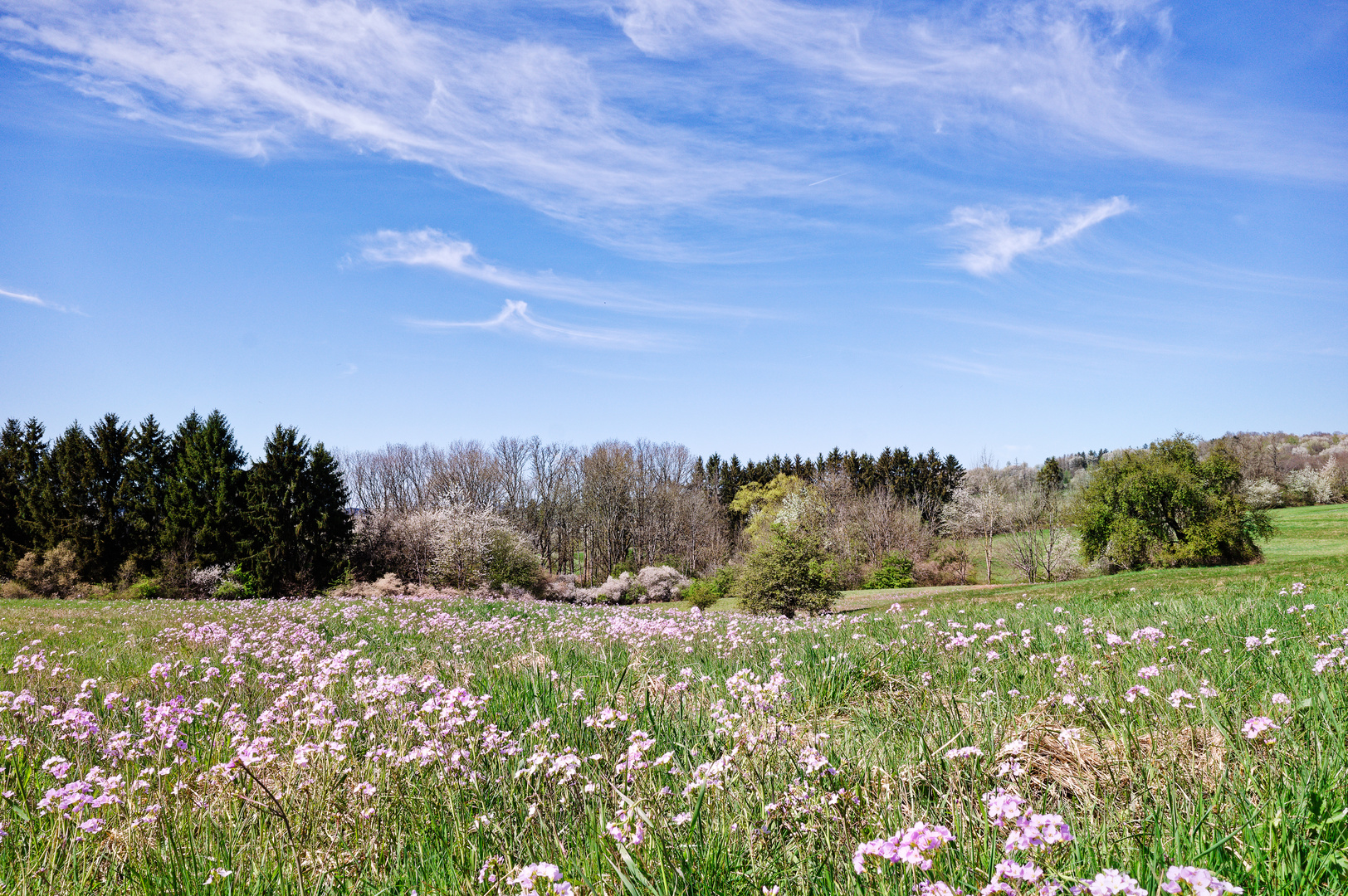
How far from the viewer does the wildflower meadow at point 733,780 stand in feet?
7.04

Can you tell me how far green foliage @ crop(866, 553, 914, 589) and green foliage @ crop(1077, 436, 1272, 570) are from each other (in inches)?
391

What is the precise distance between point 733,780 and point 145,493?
41832 mm

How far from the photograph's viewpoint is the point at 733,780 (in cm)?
259

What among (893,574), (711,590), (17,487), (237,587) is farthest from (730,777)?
(17,487)

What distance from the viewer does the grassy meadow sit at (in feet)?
7.09

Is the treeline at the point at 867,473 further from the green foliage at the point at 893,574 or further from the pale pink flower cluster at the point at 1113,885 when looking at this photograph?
the pale pink flower cluster at the point at 1113,885

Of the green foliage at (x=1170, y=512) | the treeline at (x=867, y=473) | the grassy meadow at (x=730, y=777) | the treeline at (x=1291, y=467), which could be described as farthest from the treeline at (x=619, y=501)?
the grassy meadow at (x=730, y=777)

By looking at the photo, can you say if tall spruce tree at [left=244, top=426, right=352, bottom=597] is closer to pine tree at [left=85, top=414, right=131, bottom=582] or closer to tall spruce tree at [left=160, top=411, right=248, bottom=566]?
tall spruce tree at [left=160, top=411, right=248, bottom=566]

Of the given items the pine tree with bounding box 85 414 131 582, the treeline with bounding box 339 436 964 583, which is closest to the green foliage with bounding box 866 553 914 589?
the treeline with bounding box 339 436 964 583

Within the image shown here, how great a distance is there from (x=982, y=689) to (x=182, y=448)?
135 ft

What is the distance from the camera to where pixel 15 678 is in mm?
6414

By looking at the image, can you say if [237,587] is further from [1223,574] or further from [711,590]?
[1223,574]

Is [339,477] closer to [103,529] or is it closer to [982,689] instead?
[103,529]

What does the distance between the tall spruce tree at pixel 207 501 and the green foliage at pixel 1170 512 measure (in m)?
41.7
